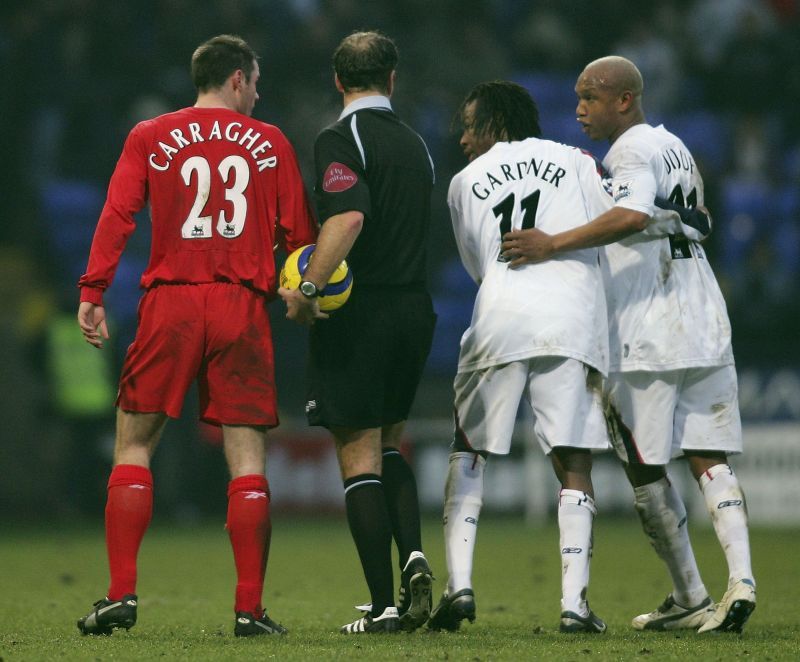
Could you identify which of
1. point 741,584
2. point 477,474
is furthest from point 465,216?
point 741,584

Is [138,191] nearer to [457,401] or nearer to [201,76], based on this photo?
[201,76]

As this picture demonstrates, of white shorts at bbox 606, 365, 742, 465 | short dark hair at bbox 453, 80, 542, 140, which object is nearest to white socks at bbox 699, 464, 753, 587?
white shorts at bbox 606, 365, 742, 465

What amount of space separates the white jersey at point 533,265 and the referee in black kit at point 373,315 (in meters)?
0.20

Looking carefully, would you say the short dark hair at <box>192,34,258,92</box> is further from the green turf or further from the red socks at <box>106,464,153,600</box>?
the green turf

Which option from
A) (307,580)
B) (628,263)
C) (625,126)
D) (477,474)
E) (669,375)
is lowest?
(307,580)

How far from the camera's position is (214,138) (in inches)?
197

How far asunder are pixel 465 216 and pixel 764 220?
32.3ft

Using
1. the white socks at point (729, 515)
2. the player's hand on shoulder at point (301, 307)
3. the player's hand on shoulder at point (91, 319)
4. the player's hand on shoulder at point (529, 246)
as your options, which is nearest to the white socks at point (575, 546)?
the white socks at point (729, 515)

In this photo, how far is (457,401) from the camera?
5246mm

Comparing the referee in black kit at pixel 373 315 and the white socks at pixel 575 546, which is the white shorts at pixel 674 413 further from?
the referee in black kit at pixel 373 315

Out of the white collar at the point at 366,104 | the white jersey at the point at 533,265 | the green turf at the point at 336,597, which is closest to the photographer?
the green turf at the point at 336,597

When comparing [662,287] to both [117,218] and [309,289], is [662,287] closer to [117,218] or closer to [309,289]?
[309,289]

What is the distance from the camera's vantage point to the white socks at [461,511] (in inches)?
199

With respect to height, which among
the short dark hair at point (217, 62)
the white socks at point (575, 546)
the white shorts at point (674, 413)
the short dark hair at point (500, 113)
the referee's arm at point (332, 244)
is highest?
the short dark hair at point (217, 62)
